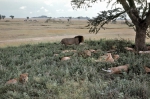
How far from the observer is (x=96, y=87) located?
5.53 m

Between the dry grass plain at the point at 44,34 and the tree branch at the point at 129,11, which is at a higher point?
the tree branch at the point at 129,11

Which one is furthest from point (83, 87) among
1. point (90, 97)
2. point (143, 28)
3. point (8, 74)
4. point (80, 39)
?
point (80, 39)

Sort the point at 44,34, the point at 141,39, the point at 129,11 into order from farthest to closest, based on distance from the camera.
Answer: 1. the point at 44,34
2. the point at 141,39
3. the point at 129,11

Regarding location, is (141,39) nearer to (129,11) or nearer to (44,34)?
(129,11)

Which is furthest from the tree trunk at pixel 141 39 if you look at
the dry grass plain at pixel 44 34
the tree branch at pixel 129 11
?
the dry grass plain at pixel 44 34

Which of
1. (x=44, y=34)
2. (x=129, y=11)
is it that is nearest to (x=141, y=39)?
(x=129, y=11)

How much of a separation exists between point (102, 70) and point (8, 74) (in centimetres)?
299

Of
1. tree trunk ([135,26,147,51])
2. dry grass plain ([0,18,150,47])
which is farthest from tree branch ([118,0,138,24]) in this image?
dry grass plain ([0,18,150,47])

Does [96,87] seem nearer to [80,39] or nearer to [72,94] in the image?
[72,94]

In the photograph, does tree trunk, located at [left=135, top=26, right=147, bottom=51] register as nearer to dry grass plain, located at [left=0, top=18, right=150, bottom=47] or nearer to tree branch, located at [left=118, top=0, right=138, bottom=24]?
tree branch, located at [left=118, top=0, right=138, bottom=24]

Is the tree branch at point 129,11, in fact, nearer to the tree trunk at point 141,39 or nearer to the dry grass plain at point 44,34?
the tree trunk at point 141,39

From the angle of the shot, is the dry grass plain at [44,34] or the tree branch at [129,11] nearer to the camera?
the tree branch at [129,11]

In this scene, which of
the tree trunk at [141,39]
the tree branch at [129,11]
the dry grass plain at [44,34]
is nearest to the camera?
the tree branch at [129,11]

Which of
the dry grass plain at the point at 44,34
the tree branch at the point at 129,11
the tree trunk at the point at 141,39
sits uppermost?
the tree branch at the point at 129,11
